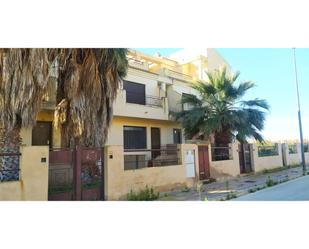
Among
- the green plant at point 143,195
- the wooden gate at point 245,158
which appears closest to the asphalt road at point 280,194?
the green plant at point 143,195

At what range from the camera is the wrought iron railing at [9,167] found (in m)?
7.03

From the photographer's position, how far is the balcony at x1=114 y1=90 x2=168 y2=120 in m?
15.0

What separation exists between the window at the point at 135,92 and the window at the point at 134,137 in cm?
174

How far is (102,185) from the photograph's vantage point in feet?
28.6

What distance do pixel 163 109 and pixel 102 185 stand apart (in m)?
9.49

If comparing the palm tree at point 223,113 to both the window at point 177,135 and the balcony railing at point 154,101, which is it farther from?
the window at point 177,135

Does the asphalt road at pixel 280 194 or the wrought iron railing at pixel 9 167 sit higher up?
the wrought iron railing at pixel 9 167

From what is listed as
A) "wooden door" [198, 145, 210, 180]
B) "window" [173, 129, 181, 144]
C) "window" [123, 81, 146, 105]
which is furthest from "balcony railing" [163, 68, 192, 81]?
"wooden door" [198, 145, 210, 180]

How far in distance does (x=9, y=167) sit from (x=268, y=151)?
17.5 meters

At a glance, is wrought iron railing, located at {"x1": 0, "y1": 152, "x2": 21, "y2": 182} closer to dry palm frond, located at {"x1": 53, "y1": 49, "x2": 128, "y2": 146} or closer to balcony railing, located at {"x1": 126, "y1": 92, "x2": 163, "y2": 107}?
dry palm frond, located at {"x1": 53, "y1": 49, "x2": 128, "y2": 146}

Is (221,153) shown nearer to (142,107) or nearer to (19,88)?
(142,107)
